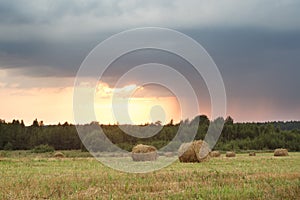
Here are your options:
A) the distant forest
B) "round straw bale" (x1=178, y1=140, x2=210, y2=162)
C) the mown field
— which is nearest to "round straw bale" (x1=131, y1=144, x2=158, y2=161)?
"round straw bale" (x1=178, y1=140, x2=210, y2=162)

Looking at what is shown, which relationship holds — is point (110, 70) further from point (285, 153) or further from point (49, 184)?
point (285, 153)

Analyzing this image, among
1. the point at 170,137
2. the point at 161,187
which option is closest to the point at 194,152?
the point at 161,187

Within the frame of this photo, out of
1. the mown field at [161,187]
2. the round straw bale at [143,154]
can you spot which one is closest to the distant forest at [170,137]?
the round straw bale at [143,154]

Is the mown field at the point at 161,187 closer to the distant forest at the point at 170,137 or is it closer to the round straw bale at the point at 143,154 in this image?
the round straw bale at the point at 143,154

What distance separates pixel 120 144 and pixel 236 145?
18416mm

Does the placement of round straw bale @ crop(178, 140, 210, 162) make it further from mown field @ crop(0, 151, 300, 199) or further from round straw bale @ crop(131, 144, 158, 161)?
mown field @ crop(0, 151, 300, 199)

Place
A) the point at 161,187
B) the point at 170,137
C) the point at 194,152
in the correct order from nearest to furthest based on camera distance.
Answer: the point at 161,187
the point at 194,152
the point at 170,137

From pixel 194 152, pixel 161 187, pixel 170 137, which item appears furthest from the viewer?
pixel 170 137

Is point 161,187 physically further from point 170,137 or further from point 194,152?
point 170,137

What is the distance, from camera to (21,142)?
277 ft

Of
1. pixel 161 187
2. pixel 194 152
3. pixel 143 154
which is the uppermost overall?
pixel 194 152

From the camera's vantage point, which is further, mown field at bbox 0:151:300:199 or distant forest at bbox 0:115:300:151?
distant forest at bbox 0:115:300:151

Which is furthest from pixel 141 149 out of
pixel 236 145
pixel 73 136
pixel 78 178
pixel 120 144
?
pixel 73 136

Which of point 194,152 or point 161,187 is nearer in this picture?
point 161,187
